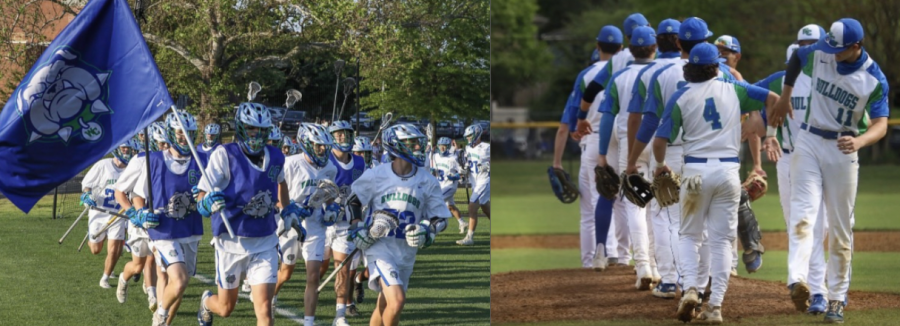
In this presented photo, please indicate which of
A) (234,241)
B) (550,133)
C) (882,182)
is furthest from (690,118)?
(550,133)

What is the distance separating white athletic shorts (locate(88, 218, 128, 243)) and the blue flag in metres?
1.98

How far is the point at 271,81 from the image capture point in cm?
829

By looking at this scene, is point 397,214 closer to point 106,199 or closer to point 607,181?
point 607,181

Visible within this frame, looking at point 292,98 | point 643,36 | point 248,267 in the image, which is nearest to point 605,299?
point 643,36

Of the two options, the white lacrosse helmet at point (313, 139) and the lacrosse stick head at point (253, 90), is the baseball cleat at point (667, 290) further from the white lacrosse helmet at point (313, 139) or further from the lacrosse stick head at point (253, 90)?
the lacrosse stick head at point (253, 90)

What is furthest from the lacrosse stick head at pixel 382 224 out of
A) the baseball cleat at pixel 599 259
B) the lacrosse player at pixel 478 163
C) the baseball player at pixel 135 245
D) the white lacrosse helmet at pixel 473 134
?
the baseball cleat at pixel 599 259

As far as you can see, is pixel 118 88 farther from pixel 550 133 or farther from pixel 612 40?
pixel 550 133

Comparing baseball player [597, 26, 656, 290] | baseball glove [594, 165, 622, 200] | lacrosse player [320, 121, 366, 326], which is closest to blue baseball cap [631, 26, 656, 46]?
baseball player [597, 26, 656, 290]

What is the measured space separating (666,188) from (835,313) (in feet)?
4.23

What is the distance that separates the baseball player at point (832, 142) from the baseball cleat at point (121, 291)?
16.0 ft

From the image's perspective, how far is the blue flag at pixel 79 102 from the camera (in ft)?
24.1

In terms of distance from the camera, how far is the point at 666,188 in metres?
8.04

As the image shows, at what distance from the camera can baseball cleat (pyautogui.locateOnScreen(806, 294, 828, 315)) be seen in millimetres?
7879

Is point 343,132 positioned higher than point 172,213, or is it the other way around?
point 343,132
